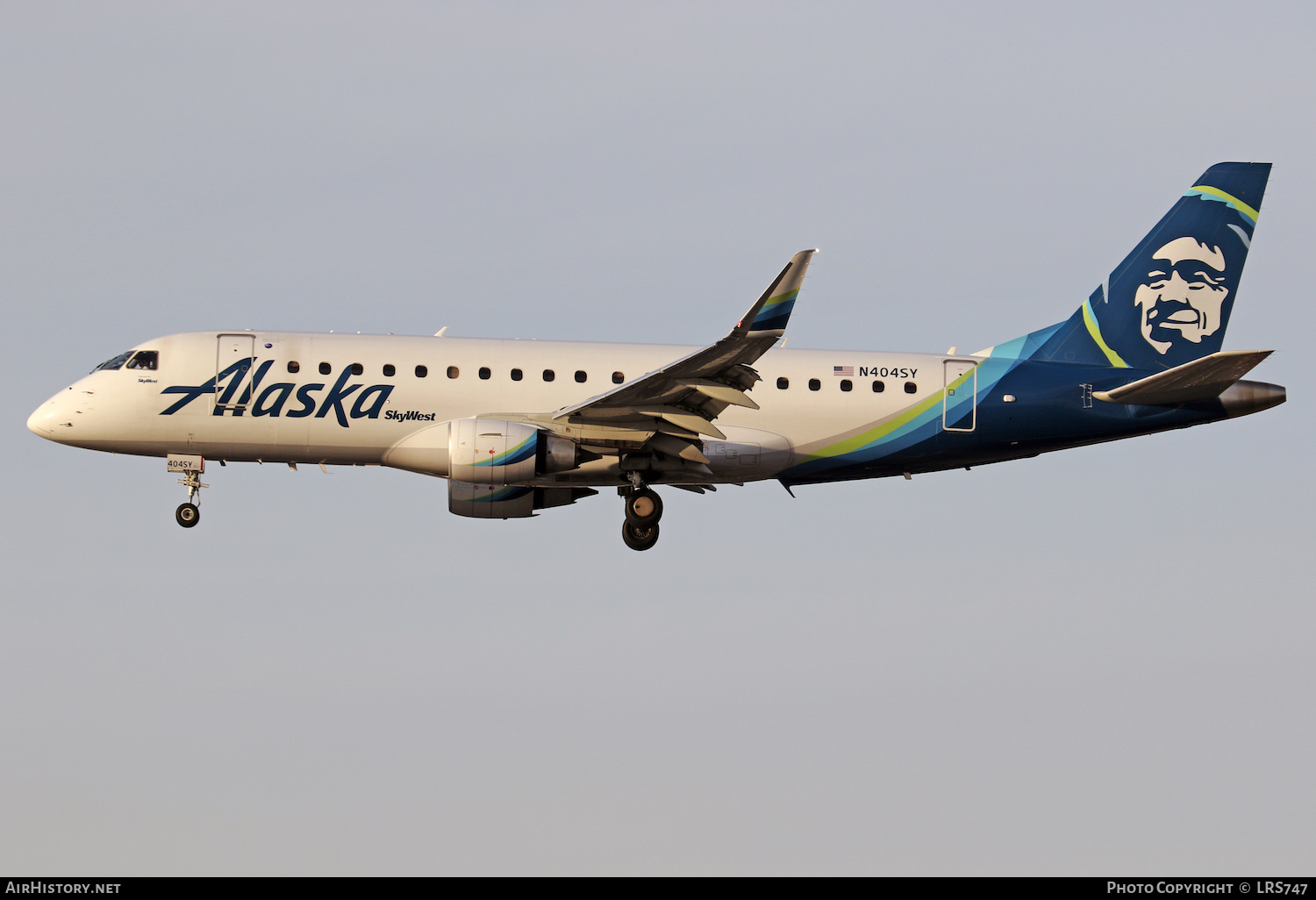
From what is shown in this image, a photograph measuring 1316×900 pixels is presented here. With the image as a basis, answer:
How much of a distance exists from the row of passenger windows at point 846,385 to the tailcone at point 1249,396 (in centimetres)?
719

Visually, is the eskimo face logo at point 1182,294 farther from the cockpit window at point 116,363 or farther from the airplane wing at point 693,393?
the cockpit window at point 116,363

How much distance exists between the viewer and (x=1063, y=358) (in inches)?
1516

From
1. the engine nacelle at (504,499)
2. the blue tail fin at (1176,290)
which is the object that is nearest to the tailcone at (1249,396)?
the blue tail fin at (1176,290)

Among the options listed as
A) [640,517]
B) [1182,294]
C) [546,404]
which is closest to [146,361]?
[546,404]

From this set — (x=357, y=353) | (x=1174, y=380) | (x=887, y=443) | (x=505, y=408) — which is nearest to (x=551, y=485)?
(x=505, y=408)

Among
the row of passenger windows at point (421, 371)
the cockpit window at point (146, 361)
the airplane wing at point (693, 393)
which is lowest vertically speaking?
the airplane wing at point (693, 393)

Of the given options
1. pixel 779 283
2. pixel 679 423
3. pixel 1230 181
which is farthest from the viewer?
pixel 1230 181

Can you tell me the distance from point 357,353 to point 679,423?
25.1 ft

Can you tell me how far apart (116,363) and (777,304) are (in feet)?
52.5

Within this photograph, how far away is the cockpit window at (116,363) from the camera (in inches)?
1452

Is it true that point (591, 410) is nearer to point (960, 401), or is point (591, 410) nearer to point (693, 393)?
point (693, 393)

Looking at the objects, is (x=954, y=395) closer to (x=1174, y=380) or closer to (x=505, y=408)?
(x=1174, y=380)

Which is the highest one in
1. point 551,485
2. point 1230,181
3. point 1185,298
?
point 1230,181

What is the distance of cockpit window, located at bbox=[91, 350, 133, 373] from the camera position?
36875 mm
